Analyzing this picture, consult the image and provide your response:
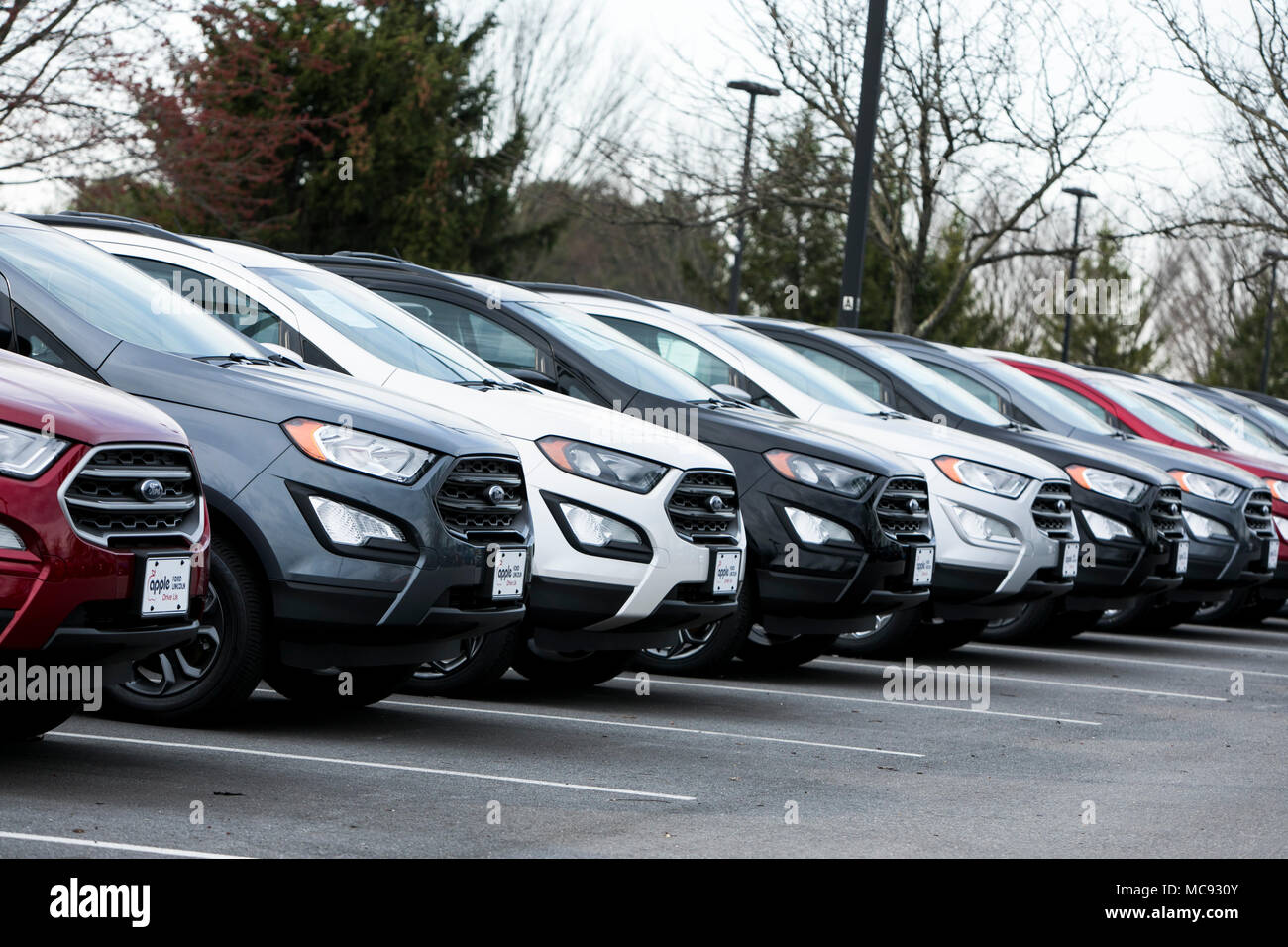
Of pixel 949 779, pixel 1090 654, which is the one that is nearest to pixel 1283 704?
pixel 1090 654

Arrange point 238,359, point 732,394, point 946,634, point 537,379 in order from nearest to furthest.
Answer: point 238,359 < point 537,379 < point 732,394 < point 946,634

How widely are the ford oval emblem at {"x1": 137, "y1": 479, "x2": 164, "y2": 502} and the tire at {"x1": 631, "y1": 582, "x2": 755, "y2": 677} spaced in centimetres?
391

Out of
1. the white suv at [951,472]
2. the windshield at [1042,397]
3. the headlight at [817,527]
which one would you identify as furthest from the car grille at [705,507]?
the windshield at [1042,397]

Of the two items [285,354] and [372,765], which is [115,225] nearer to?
[285,354]

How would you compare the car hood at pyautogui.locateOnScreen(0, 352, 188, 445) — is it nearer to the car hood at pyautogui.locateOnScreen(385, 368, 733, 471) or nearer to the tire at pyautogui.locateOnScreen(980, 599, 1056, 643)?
the car hood at pyautogui.locateOnScreen(385, 368, 733, 471)

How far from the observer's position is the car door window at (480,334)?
9523 millimetres

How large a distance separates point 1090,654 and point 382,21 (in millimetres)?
24521

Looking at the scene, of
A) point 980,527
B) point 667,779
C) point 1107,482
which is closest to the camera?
point 667,779

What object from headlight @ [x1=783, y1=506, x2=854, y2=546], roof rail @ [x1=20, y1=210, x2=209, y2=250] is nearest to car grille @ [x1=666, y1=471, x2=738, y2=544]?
headlight @ [x1=783, y1=506, x2=854, y2=546]

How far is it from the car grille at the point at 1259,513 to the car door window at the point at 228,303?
8.47 m

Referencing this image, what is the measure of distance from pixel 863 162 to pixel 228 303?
32.4 feet

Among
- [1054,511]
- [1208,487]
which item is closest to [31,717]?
[1054,511]

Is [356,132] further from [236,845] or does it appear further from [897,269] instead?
[236,845]

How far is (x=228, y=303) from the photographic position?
8.02 m
